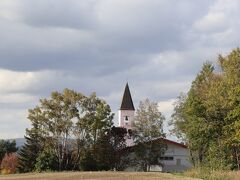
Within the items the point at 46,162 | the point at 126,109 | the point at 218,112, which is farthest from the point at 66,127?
the point at 126,109

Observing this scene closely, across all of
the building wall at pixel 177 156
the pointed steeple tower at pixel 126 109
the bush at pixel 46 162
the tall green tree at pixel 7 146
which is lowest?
the bush at pixel 46 162

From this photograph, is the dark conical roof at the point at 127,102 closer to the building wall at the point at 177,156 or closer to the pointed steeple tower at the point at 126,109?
the pointed steeple tower at the point at 126,109

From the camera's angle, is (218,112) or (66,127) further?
(66,127)

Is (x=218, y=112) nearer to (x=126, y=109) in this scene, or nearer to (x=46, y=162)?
(x=46, y=162)

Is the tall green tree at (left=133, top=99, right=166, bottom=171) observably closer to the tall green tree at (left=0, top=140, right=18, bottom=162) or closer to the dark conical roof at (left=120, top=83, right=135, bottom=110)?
the dark conical roof at (left=120, top=83, right=135, bottom=110)

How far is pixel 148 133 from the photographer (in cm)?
7831

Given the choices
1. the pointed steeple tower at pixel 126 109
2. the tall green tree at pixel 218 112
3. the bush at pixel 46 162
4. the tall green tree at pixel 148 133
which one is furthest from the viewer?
the pointed steeple tower at pixel 126 109

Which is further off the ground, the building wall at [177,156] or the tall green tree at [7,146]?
the tall green tree at [7,146]

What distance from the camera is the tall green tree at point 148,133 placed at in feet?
254

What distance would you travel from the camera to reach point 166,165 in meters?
86.3

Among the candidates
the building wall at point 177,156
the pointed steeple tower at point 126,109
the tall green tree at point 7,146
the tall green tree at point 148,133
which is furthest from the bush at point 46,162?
the tall green tree at point 7,146

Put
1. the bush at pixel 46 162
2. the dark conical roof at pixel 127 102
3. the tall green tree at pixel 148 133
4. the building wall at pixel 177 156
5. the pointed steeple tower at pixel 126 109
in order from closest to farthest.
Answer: the bush at pixel 46 162 → the tall green tree at pixel 148 133 → the building wall at pixel 177 156 → the pointed steeple tower at pixel 126 109 → the dark conical roof at pixel 127 102

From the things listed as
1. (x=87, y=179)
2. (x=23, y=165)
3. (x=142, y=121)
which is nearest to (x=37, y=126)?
(x=23, y=165)

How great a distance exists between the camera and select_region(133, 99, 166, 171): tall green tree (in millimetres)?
77438
